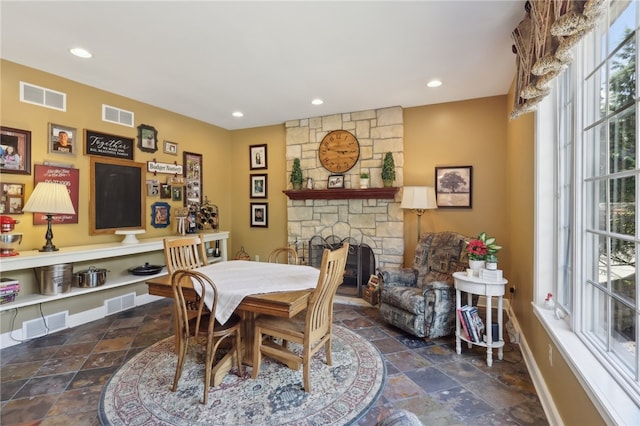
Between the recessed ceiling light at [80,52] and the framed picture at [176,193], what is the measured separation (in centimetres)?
207

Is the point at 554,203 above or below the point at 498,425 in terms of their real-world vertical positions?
above

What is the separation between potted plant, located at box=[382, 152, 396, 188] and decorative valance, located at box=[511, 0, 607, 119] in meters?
2.11

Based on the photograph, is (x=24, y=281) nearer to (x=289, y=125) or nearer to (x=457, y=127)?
(x=289, y=125)

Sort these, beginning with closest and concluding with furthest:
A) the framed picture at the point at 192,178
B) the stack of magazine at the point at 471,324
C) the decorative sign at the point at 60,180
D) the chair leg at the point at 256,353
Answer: the chair leg at the point at 256,353 → the stack of magazine at the point at 471,324 → the decorative sign at the point at 60,180 → the framed picture at the point at 192,178

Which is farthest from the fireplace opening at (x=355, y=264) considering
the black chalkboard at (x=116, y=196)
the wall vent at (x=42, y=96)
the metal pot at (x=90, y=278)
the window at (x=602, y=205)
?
the wall vent at (x=42, y=96)

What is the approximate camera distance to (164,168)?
4.48 m

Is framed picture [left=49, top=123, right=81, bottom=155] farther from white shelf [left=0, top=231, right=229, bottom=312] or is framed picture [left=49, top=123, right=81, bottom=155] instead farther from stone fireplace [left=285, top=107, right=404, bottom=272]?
stone fireplace [left=285, top=107, right=404, bottom=272]

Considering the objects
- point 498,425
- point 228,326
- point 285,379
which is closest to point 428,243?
point 498,425

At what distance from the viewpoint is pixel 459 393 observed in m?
2.17

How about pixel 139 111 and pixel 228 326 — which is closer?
pixel 228 326

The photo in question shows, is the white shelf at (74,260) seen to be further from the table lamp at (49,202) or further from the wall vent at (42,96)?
the wall vent at (42,96)

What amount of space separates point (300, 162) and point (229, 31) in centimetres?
269

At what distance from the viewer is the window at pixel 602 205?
49.7 inches

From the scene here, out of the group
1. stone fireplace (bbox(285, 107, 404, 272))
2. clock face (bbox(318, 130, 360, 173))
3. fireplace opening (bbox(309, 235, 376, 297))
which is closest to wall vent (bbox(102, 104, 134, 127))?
stone fireplace (bbox(285, 107, 404, 272))
